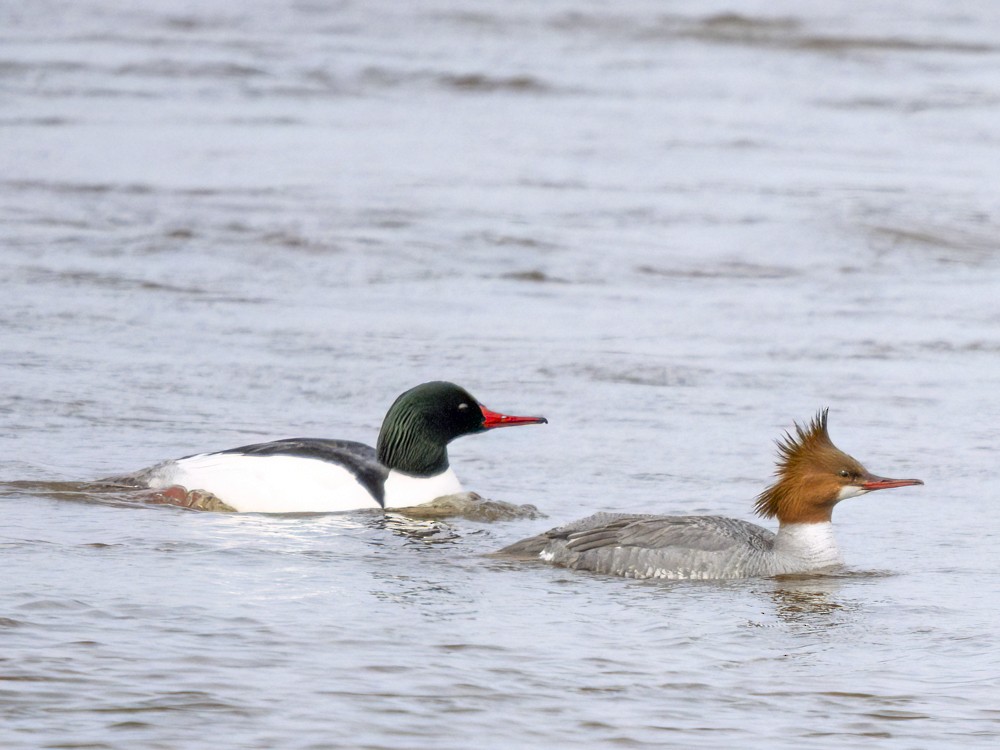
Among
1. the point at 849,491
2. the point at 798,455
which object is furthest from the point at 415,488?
the point at 849,491

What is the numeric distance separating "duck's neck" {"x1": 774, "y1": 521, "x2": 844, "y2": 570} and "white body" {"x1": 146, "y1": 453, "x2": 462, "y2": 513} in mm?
2481

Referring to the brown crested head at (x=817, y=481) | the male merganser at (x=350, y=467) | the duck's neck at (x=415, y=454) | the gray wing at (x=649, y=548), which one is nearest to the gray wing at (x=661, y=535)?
the gray wing at (x=649, y=548)

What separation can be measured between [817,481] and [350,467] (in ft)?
8.60

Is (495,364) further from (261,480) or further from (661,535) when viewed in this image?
(661,535)

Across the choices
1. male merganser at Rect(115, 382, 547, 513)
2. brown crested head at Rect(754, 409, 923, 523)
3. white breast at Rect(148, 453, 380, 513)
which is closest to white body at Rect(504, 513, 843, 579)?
brown crested head at Rect(754, 409, 923, 523)

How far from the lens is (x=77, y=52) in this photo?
101ft

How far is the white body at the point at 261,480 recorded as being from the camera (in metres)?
9.74

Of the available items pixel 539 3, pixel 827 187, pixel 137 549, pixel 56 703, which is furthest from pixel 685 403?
pixel 539 3

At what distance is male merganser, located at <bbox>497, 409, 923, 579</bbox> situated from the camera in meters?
8.55

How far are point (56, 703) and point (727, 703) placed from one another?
2329mm

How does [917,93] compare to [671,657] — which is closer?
[671,657]

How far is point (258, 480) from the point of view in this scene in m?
9.77

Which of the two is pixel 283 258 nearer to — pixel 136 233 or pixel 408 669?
pixel 136 233

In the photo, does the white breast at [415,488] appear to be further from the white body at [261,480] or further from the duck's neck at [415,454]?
the white body at [261,480]
